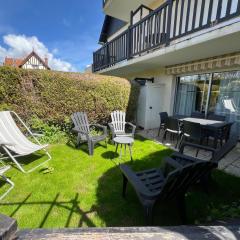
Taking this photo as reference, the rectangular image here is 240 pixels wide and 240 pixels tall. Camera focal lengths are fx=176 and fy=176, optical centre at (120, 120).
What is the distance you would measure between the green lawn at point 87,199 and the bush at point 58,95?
1.96 meters

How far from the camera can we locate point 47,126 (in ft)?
18.5

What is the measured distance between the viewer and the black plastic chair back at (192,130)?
178 inches

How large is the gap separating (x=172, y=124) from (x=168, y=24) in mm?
2938

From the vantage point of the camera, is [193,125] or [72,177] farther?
[193,125]

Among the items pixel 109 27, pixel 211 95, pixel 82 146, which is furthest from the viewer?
pixel 109 27

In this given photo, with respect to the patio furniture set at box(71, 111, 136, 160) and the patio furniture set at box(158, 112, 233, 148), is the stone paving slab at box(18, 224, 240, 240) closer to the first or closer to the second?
the patio furniture set at box(71, 111, 136, 160)

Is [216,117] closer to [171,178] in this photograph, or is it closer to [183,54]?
[183,54]

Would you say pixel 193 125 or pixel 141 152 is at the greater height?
pixel 193 125

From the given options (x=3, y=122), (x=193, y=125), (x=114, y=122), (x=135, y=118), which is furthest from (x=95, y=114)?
(x=193, y=125)

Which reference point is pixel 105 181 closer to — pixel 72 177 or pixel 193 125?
pixel 72 177

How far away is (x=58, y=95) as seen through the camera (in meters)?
5.71

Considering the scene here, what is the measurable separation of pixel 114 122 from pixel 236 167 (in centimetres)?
365

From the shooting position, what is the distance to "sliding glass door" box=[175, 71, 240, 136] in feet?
18.7

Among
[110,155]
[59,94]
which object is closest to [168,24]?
[59,94]
